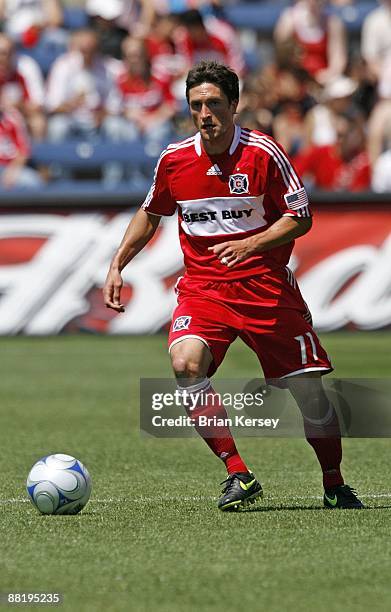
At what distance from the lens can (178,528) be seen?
5832 mm

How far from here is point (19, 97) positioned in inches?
676

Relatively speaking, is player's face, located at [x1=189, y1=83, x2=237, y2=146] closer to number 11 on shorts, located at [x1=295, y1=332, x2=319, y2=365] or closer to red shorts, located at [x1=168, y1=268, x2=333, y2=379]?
red shorts, located at [x1=168, y1=268, x2=333, y2=379]

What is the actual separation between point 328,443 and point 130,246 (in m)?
1.47

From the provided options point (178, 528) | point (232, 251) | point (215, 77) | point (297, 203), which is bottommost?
point (178, 528)

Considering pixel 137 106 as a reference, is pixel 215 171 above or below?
below

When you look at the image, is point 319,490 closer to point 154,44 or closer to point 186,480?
point 186,480

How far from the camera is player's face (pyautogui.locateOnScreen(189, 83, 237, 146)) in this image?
6320mm

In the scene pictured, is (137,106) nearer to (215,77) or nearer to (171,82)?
(171,82)

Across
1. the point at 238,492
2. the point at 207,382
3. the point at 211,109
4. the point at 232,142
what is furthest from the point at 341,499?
the point at 211,109

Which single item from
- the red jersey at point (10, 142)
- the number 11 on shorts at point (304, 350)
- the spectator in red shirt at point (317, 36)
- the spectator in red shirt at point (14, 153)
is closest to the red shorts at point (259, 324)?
the number 11 on shorts at point (304, 350)

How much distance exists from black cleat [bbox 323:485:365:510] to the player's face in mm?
1897

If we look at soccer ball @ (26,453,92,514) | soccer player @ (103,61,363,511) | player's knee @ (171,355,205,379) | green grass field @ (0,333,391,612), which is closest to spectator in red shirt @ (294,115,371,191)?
green grass field @ (0,333,391,612)

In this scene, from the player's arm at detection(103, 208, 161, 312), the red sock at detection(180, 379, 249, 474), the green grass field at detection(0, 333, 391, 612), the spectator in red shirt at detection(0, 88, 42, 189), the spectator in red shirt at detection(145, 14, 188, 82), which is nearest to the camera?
the green grass field at detection(0, 333, 391, 612)

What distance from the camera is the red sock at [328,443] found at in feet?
21.3
